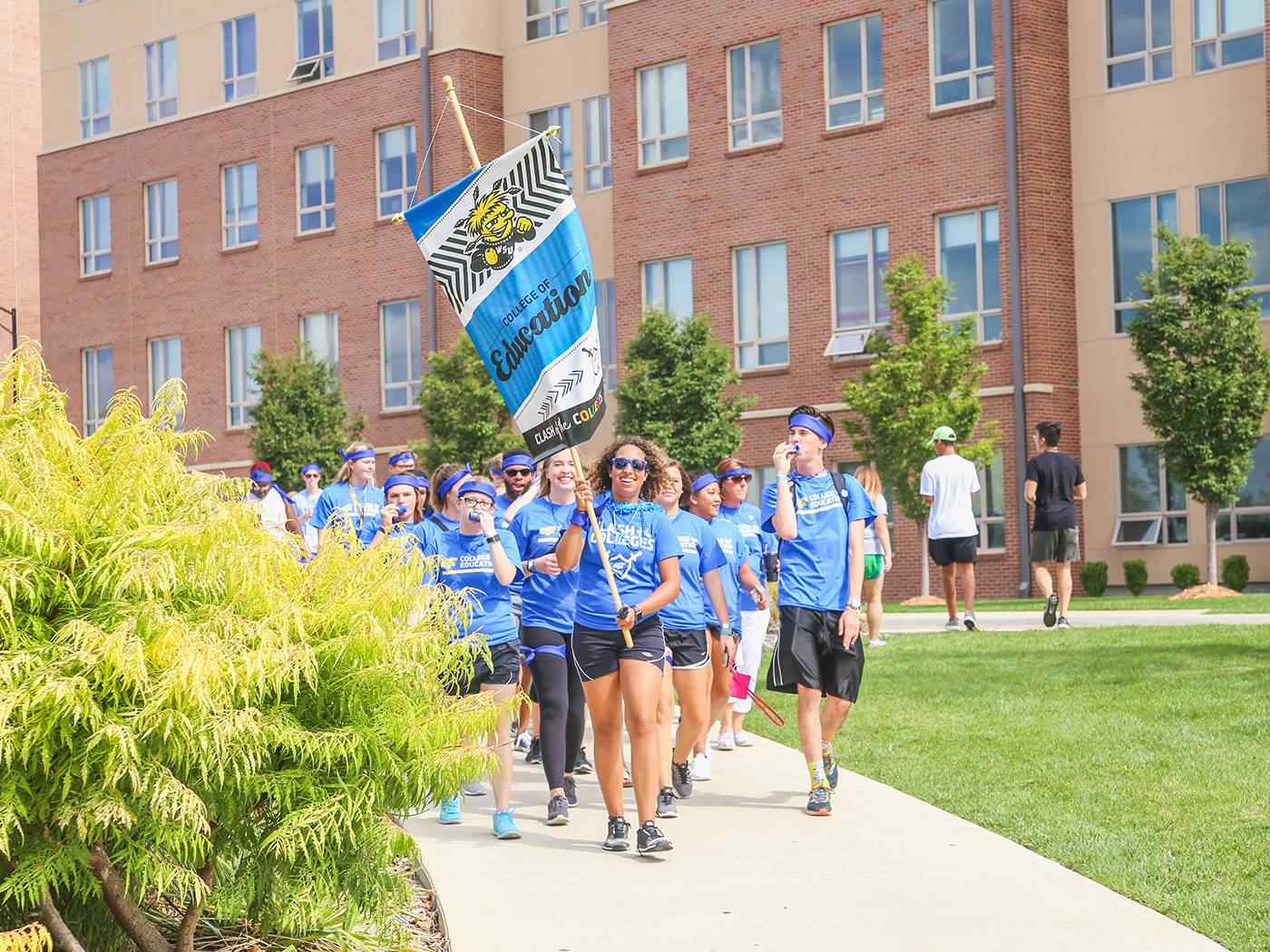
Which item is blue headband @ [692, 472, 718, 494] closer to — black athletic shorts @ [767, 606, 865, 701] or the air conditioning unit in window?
black athletic shorts @ [767, 606, 865, 701]

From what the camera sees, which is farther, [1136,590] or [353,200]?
[353,200]

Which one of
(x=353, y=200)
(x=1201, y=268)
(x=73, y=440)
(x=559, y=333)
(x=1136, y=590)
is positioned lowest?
(x=1136, y=590)

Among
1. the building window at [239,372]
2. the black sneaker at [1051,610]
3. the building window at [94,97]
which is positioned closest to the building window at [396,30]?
the building window at [239,372]

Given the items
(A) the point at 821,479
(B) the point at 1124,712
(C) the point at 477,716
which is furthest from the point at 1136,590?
(C) the point at 477,716

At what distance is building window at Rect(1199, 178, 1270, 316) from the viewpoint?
102 ft

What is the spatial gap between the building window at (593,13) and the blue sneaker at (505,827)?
3259 centimetres

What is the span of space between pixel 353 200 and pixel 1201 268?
20.8m

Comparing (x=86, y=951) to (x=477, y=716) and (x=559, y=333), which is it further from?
(x=559, y=333)

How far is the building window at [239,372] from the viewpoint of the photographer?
44906mm

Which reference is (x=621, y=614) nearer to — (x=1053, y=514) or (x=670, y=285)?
(x=1053, y=514)

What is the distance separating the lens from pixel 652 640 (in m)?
9.09

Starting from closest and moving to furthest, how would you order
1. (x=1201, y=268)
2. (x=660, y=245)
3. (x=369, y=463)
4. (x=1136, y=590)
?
(x=369, y=463) → (x=1201, y=268) → (x=1136, y=590) → (x=660, y=245)

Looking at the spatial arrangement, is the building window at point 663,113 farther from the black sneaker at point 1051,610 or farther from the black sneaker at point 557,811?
the black sneaker at point 557,811

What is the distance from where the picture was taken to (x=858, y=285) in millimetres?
34469
